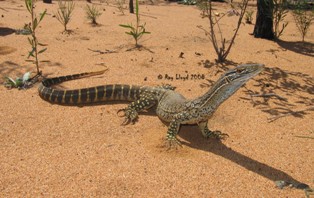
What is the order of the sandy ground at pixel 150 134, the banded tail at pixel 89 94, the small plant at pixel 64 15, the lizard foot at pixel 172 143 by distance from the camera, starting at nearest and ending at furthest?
the sandy ground at pixel 150 134
the lizard foot at pixel 172 143
the banded tail at pixel 89 94
the small plant at pixel 64 15

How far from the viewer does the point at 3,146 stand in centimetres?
623

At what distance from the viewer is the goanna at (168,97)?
5824 millimetres

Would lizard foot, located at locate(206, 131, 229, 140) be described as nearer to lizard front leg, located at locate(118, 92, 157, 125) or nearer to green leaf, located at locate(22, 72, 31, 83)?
lizard front leg, located at locate(118, 92, 157, 125)

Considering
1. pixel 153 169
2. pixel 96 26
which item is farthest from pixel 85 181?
pixel 96 26

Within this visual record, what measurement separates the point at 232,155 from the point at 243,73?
1.55 meters

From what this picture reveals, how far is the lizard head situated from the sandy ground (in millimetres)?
1450

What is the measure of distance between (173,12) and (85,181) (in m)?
14.7

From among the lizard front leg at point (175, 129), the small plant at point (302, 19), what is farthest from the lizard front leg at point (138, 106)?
the small plant at point (302, 19)

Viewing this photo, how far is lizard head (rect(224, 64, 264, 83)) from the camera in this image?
5605 mm

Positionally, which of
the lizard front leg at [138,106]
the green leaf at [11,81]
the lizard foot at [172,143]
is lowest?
the lizard foot at [172,143]

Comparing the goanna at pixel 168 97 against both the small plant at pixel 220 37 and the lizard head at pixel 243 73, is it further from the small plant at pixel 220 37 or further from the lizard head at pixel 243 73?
the small plant at pixel 220 37

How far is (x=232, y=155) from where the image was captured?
245 inches

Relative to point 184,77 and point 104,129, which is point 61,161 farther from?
point 184,77

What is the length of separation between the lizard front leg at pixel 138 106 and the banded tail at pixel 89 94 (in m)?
0.40
